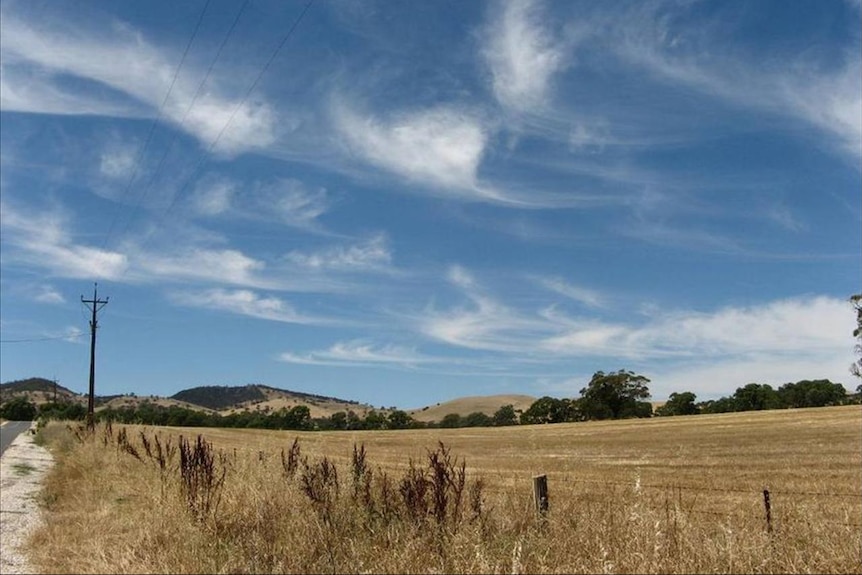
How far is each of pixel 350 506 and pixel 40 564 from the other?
3664mm

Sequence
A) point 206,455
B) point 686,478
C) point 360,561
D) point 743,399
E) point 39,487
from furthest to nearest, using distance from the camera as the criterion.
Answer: point 743,399, point 686,478, point 39,487, point 206,455, point 360,561

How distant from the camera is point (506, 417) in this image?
130500 mm

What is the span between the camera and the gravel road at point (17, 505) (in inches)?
354

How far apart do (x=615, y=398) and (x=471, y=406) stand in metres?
46.4

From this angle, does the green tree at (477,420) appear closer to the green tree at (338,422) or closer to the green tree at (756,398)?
the green tree at (338,422)

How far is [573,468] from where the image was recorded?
2516 centimetres

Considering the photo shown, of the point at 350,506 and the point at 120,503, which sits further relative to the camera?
the point at 120,503

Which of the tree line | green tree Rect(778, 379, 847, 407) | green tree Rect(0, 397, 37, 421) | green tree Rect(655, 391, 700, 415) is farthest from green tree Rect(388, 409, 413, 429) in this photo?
green tree Rect(0, 397, 37, 421)

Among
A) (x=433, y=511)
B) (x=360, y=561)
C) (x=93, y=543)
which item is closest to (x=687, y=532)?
(x=433, y=511)

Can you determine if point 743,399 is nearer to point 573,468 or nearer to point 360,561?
point 573,468

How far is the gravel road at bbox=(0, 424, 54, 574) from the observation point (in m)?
8.98

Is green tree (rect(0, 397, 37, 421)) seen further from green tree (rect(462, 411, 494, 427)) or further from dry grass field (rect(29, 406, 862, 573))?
dry grass field (rect(29, 406, 862, 573))

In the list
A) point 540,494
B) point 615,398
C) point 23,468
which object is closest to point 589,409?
point 615,398

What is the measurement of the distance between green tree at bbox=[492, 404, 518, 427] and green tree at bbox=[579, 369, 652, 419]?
637 inches
